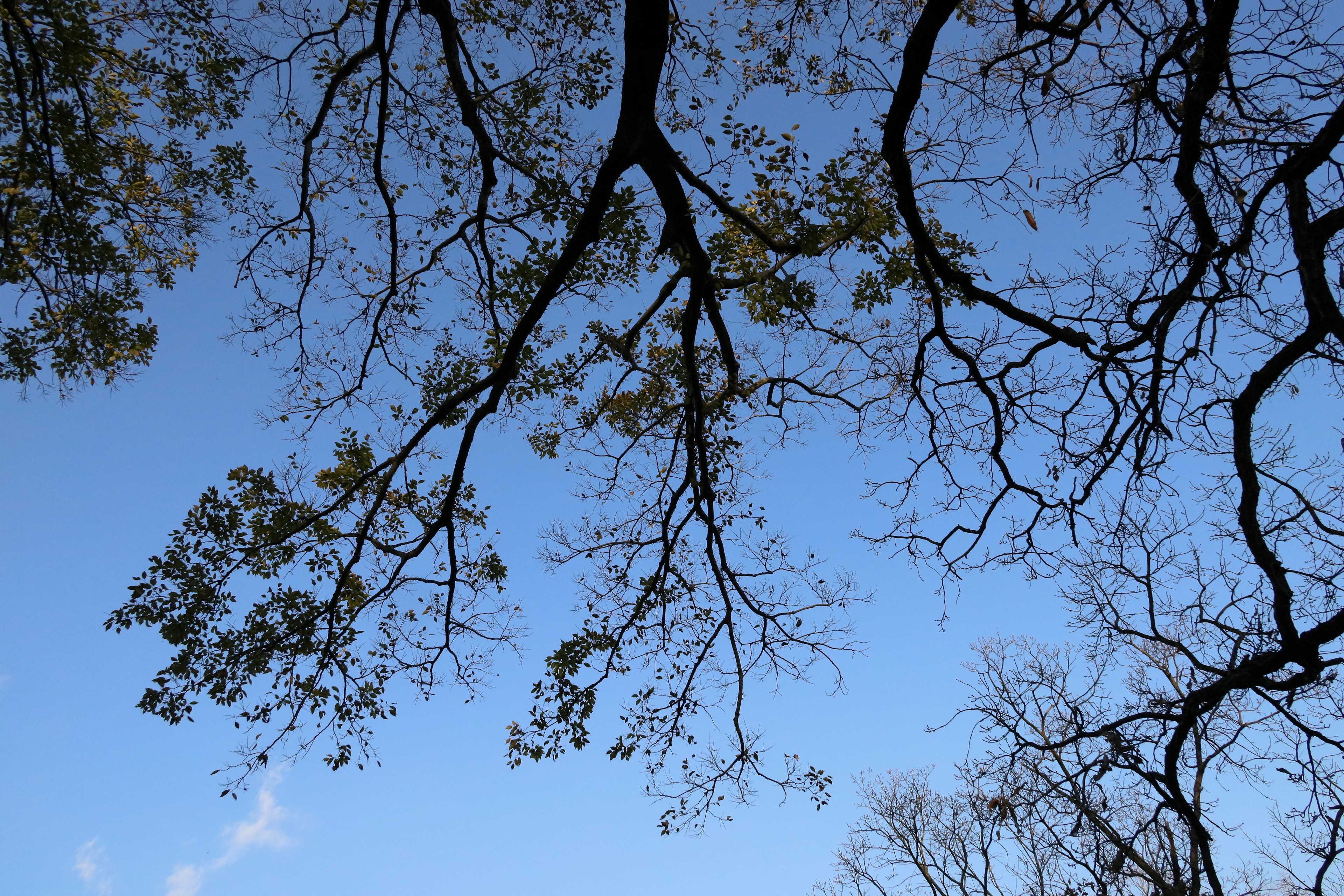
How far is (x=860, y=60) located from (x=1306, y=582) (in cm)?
462

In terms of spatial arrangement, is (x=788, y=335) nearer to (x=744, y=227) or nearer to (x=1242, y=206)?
(x=744, y=227)

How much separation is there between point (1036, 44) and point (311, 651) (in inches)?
272

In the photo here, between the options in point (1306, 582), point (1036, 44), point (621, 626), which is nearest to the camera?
point (1306, 582)

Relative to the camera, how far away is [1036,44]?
202 inches

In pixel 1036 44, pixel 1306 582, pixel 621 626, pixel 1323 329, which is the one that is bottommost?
pixel 1306 582

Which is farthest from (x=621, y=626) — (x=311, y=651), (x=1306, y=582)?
(x=1306, y=582)

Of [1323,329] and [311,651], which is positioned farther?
[311,651]

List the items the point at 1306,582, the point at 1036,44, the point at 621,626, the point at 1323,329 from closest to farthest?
the point at 1323,329 < the point at 1306,582 < the point at 1036,44 < the point at 621,626

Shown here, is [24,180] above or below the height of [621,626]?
above

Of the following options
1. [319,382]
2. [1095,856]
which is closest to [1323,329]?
[1095,856]

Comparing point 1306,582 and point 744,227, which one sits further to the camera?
point 744,227

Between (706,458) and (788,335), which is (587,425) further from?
(788,335)

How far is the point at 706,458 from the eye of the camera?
653 centimetres

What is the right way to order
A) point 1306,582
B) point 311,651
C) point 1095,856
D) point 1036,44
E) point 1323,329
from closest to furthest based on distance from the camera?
point 1323,329 → point 1306,582 → point 1095,856 → point 1036,44 → point 311,651
